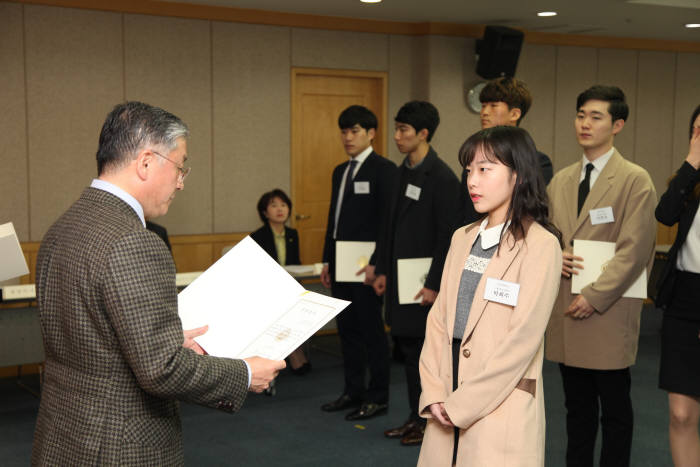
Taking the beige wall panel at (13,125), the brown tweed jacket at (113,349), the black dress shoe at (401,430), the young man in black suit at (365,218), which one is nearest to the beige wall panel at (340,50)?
the beige wall panel at (13,125)

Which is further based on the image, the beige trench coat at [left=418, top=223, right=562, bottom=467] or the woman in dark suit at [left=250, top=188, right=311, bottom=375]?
the woman in dark suit at [left=250, top=188, right=311, bottom=375]

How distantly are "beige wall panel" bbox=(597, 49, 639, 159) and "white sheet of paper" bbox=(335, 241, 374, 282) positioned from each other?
5.03m

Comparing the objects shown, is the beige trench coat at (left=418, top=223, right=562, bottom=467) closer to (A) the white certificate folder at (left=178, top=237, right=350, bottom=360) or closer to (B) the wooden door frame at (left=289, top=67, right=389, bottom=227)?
(A) the white certificate folder at (left=178, top=237, right=350, bottom=360)

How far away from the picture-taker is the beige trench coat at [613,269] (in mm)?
2820

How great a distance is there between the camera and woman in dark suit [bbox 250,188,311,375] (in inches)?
219

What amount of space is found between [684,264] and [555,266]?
95cm

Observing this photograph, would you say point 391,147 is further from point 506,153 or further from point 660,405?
point 506,153

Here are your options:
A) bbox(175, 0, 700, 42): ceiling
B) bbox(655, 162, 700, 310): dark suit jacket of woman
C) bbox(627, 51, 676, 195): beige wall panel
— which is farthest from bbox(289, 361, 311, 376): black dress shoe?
bbox(627, 51, 676, 195): beige wall panel

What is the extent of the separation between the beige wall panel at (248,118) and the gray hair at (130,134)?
186 inches

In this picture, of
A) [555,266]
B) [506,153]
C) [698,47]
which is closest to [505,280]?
[555,266]

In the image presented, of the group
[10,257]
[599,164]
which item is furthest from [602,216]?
[10,257]

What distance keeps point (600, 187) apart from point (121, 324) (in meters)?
2.03

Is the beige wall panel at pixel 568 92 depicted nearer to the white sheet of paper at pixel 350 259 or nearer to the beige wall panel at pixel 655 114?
the beige wall panel at pixel 655 114

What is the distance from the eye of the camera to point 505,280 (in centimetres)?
203
